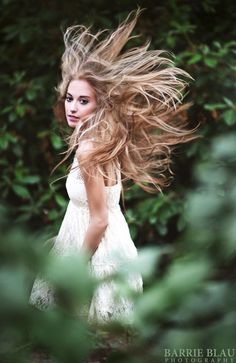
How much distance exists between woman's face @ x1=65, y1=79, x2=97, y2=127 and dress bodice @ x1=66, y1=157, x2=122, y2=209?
16 cm

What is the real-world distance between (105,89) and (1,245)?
2297 mm

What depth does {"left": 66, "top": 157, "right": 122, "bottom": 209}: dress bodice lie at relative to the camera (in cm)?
277

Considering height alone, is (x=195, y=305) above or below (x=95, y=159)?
above

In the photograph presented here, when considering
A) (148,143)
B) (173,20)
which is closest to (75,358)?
(148,143)

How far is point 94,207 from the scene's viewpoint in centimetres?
270

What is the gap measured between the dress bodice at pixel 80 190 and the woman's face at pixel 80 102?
0.51 feet

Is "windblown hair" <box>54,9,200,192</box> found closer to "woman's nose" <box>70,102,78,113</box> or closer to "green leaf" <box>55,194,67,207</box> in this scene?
"woman's nose" <box>70,102,78,113</box>

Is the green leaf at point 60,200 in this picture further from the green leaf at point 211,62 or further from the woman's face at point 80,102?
the woman's face at point 80,102

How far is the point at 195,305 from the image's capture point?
0.66m

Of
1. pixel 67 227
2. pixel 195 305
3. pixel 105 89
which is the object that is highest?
pixel 195 305

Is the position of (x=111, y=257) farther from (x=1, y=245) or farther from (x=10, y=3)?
(x=10, y=3)

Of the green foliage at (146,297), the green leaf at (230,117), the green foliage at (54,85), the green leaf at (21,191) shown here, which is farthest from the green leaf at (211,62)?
the green foliage at (146,297)

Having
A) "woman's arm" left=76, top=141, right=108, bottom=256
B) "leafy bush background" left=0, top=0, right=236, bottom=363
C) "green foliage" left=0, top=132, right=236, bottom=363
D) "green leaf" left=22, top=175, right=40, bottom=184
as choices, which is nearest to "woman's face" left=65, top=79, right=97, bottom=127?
"woman's arm" left=76, top=141, right=108, bottom=256

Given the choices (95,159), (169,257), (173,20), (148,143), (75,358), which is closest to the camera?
(75,358)
